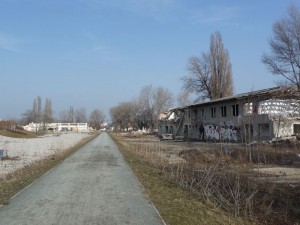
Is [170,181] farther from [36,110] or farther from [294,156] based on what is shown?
[36,110]

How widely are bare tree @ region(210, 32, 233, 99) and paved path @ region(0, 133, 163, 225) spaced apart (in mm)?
60700

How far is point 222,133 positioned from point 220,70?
23060mm

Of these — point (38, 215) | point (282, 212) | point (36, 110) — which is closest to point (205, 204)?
point (282, 212)

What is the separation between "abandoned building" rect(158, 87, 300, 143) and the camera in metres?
40.2

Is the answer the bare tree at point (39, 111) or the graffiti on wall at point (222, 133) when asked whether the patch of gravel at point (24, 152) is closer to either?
the graffiti on wall at point (222, 133)

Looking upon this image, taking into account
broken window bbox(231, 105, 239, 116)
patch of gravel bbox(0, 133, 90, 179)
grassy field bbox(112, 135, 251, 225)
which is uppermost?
broken window bbox(231, 105, 239, 116)

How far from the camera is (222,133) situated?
5391cm

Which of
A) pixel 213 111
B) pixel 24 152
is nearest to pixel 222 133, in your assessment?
pixel 213 111

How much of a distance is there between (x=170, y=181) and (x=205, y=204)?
470cm

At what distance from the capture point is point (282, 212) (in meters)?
10.4

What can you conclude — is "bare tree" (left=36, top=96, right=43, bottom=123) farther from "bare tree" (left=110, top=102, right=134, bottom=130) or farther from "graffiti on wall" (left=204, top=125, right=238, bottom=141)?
"graffiti on wall" (left=204, top=125, right=238, bottom=141)

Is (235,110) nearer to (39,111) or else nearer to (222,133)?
(222,133)

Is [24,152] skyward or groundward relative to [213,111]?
groundward

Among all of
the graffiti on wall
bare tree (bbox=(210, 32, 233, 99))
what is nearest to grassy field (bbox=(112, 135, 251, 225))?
the graffiti on wall
